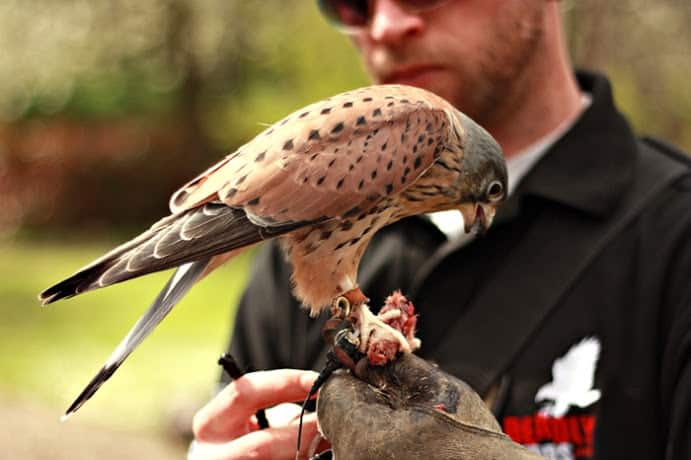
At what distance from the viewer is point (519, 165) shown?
313 cm

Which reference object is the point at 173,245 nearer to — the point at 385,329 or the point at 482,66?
the point at 385,329

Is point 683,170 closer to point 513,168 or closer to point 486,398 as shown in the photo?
point 513,168

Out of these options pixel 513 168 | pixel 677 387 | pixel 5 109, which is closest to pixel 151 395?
pixel 513 168

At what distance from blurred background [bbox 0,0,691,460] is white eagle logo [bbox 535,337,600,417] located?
6.10 metres

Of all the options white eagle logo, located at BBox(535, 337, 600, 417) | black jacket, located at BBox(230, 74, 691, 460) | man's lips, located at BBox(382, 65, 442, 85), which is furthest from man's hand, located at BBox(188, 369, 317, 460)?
man's lips, located at BBox(382, 65, 442, 85)

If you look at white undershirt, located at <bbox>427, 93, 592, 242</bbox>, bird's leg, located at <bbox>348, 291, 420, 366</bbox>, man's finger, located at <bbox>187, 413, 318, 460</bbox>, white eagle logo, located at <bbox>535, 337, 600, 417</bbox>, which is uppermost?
bird's leg, located at <bbox>348, 291, 420, 366</bbox>

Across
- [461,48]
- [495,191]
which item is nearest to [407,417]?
[495,191]

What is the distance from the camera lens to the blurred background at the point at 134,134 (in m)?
9.14

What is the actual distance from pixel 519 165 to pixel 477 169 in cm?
131

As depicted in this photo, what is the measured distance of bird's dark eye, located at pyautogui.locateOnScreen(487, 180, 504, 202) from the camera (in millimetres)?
1901

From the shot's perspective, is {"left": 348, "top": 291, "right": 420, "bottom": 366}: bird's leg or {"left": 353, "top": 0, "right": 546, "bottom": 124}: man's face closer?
{"left": 348, "top": 291, "right": 420, "bottom": 366}: bird's leg

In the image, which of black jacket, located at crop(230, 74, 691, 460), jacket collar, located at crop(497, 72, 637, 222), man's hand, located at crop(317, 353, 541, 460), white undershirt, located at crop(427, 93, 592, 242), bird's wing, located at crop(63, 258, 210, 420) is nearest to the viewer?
bird's wing, located at crop(63, 258, 210, 420)

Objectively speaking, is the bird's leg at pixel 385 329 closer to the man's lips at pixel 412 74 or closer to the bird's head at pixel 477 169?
the bird's head at pixel 477 169

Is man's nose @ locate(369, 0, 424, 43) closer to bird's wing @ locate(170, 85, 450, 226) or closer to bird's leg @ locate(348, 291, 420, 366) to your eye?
bird's wing @ locate(170, 85, 450, 226)
